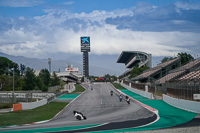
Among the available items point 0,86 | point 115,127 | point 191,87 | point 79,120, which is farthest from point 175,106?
point 0,86

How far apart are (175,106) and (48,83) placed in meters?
62.2

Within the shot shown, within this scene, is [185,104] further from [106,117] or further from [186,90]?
[106,117]

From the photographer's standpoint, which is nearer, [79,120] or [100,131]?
[100,131]

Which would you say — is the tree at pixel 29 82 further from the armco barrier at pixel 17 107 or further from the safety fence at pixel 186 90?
the safety fence at pixel 186 90

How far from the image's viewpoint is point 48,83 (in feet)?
290

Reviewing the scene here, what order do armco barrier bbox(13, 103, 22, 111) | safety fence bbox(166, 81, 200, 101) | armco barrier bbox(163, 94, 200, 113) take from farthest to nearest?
1. armco barrier bbox(13, 103, 22, 111)
2. safety fence bbox(166, 81, 200, 101)
3. armco barrier bbox(163, 94, 200, 113)

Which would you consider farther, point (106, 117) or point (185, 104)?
point (185, 104)

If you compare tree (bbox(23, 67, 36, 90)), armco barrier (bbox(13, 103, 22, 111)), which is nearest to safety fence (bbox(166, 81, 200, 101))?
armco barrier (bbox(13, 103, 22, 111))

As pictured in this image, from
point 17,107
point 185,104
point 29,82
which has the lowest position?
point 17,107

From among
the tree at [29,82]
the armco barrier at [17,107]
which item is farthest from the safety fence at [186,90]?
the tree at [29,82]

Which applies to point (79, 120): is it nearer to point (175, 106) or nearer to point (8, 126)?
point (8, 126)

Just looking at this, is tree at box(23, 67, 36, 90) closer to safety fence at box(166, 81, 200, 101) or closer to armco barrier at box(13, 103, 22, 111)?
armco barrier at box(13, 103, 22, 111)

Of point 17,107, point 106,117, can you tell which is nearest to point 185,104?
point 106,117

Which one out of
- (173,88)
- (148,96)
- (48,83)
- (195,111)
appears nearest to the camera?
(195,111)
